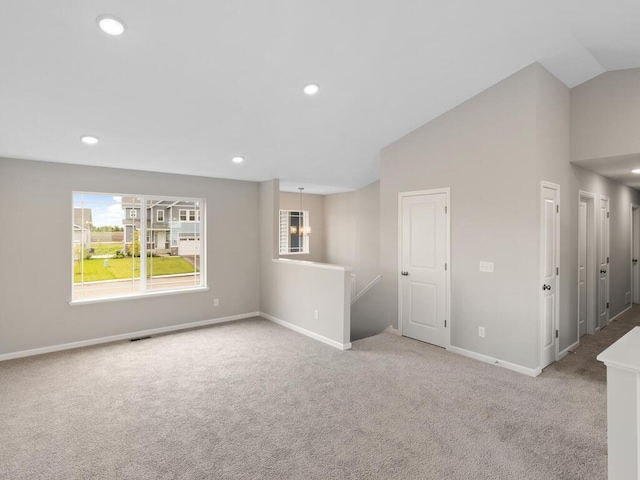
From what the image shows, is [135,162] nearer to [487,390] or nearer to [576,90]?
[487,390]

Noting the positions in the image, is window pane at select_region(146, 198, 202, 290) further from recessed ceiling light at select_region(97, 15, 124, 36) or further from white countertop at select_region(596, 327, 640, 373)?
white countertop at select_region(596, 327, 640, 373)

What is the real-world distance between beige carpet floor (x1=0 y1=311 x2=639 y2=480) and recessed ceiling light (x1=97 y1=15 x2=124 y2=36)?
2876 millimetres

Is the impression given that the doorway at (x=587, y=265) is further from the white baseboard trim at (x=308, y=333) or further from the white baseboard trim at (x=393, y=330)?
the white baseboard trim at (x=308, y=333)

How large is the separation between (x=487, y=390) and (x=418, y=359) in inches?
35.5

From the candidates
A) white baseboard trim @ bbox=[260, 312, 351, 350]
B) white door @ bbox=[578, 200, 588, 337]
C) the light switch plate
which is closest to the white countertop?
the light switch plate

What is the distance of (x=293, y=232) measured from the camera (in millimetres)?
8805

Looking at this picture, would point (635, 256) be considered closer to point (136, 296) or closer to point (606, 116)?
point (606, 116)

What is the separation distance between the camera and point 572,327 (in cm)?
448

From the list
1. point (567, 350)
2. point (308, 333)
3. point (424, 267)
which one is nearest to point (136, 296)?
point (308, 333)

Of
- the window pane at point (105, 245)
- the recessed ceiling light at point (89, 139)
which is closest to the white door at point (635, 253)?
the window pane at point (105, 245)

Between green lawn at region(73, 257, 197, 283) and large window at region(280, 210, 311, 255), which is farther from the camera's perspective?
large window at region(280, 210, 311, 255)

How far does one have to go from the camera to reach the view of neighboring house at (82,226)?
473cm

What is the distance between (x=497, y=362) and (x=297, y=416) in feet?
7.90

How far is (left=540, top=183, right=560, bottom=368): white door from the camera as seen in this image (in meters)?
3.78
